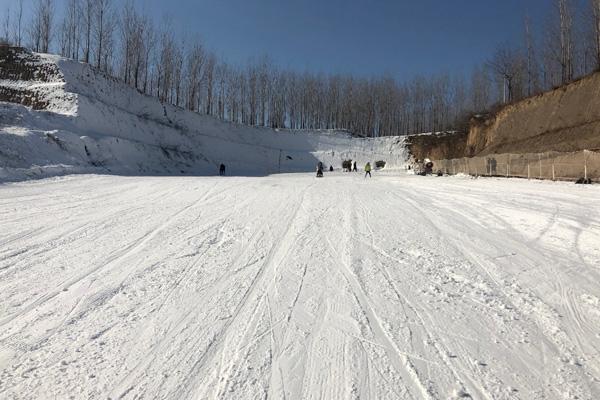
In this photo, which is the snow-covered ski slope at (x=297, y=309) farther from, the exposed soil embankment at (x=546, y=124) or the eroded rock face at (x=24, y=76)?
the eroded rock face at (x=24, y=76)

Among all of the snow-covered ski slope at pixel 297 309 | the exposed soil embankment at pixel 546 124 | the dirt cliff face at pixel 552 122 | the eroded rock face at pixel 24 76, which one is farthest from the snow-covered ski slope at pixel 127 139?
the dirt cliff face at pixel 552 122

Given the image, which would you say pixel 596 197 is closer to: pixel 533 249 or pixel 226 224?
pixel 533 249

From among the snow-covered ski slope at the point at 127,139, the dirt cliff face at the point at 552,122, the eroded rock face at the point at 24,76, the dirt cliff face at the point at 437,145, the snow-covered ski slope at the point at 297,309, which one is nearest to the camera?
the snow-covered ski slope at the point at 297,309

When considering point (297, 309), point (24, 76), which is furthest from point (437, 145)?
point (297, 309)

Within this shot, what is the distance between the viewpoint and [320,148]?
71.9m

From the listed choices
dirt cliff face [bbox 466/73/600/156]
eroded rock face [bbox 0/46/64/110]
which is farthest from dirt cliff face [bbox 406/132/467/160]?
eroded rock face [bbox 0/46/64/110]

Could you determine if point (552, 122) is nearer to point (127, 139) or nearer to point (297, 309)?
point (297, 309)

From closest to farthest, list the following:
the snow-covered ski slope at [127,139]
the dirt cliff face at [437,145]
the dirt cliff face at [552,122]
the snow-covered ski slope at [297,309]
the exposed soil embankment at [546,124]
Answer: the snow-covered ski slope at [297,309]
the snow-covered ski slope at [127,139]
the dirt cliff face at [552,122]
the exposed soil embankment at [546,124]
the dirt cliff face at [437,145]

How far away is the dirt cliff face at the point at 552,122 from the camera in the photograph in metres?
28.0

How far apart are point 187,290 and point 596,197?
14020 millimetres

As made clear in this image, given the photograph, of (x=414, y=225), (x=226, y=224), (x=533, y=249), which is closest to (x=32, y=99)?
(x=226, y=224)

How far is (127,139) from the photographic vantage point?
123 ft

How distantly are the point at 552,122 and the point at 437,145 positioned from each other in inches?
1418

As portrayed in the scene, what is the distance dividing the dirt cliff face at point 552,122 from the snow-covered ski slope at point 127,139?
2948cm
